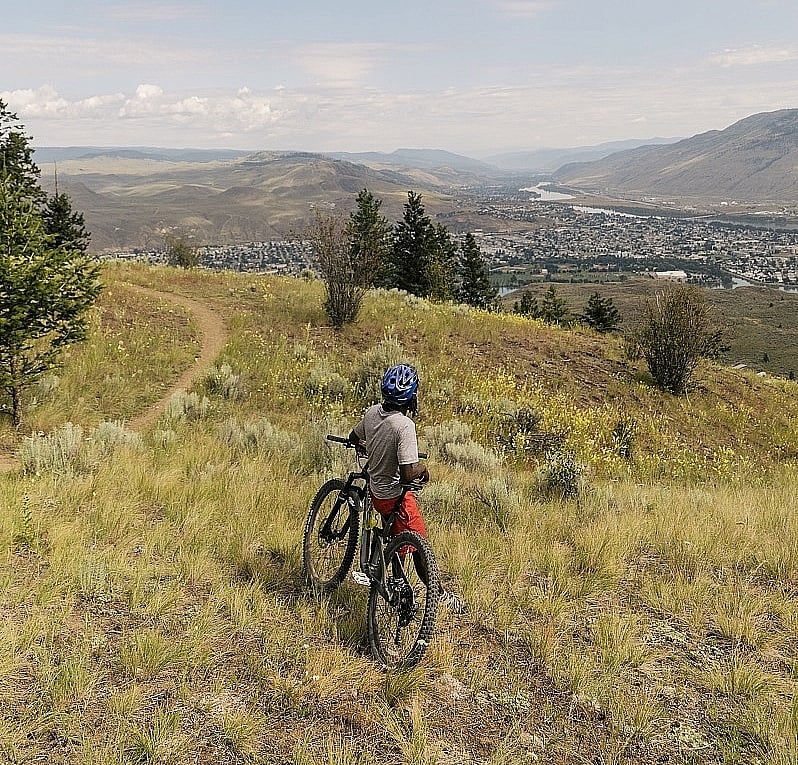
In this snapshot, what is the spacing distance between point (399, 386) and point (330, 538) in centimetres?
153

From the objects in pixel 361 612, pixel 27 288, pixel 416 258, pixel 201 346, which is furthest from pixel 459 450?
pixel 416 258

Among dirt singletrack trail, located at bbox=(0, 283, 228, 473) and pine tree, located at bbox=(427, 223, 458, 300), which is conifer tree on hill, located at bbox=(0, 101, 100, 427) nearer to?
dirt singletrack trail, located at bbox=(0, 283, 228, 473)

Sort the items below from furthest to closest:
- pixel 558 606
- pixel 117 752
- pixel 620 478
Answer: pixel 620 478 < pixel 558 606 < pixel 117 752

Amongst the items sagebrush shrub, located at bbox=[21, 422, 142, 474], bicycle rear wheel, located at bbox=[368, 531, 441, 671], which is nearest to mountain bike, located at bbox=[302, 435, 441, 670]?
bicycle rear wheel, located at bbox=[368, 531, 441, 671]

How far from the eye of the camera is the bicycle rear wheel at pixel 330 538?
431 centimetres

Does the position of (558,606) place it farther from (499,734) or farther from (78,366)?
(78,366)

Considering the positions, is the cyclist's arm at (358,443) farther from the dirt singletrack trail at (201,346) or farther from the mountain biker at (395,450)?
the dirt singletrack trail at (201,346)

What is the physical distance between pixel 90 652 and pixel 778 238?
9054 inches

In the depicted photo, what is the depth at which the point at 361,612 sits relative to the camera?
13.8ft

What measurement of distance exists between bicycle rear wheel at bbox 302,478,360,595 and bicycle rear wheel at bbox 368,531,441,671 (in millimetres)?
540

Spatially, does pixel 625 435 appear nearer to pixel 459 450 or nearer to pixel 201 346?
pixel 459 450

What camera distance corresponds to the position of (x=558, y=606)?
441 cm

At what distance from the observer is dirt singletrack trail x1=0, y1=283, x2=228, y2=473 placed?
934 centimetres

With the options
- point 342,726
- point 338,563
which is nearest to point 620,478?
point 338,563
